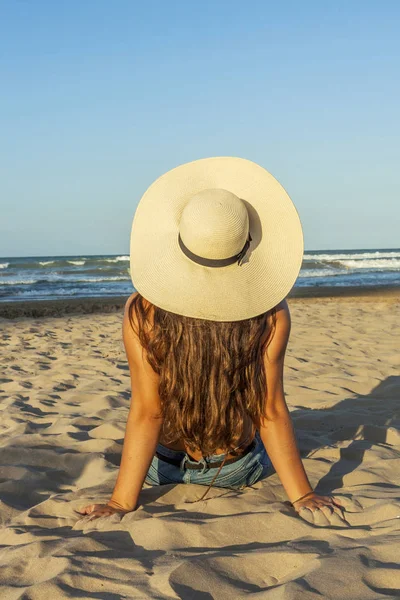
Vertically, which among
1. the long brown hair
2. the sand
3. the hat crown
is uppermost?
the hat crown

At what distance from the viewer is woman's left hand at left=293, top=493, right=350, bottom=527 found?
84.4 inches

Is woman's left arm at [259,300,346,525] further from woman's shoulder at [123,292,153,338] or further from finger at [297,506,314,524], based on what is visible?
woman's shoulder at [123,292,153,338]

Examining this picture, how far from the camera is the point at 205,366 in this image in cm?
211

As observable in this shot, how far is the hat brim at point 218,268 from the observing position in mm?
1947

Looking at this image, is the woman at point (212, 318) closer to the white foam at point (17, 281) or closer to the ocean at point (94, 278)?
the ocean at point (94, 278)

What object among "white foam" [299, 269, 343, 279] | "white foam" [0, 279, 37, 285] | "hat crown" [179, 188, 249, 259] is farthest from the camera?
"white foam" [299, 269, 343, 279]

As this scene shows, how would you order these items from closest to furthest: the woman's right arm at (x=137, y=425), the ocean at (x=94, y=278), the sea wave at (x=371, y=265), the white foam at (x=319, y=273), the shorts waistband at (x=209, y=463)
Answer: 1. the woman's right arm at (x=137, y=425)
2. the shorts waistband at (x=209, y=463)
3. the ocean at (x=94, y=278)
4. the white foam at (x=319, y=273)
5. the sea wave at (x=371, y=265)

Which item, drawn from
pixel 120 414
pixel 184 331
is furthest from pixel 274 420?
pixel 120 414

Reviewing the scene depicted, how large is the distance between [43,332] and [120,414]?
442 cm

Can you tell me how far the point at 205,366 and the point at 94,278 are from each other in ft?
70.8

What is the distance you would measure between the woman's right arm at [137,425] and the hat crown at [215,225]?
42cm

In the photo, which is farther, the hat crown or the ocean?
the ocean

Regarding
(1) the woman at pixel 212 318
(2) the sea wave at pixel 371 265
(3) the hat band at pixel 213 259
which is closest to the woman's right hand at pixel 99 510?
(1) the woman at pixel 212 318

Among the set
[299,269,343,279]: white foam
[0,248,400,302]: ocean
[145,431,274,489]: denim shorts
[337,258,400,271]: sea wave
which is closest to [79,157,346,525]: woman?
[145,431,274,489]: denim shorts
